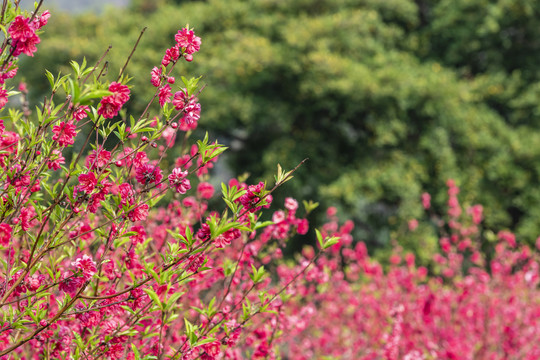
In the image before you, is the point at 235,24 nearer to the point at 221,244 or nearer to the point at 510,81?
the point at 510,81

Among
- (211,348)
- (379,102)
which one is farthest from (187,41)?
(379,102)

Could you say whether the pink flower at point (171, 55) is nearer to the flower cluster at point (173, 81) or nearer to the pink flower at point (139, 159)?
the flower cluster at point (173, 81)

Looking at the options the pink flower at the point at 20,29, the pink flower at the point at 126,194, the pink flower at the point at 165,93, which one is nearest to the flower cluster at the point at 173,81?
the pink flower at the point at 165,93

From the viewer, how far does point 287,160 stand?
36.2 feet

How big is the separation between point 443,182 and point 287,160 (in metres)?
3.39

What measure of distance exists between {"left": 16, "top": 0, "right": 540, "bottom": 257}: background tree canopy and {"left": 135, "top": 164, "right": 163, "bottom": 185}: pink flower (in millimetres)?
8787

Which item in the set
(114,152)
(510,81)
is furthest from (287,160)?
(114,152)

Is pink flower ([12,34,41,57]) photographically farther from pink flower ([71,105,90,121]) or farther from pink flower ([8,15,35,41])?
pink flower ([71,105,90,121])

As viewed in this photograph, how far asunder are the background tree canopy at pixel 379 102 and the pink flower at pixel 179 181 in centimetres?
872

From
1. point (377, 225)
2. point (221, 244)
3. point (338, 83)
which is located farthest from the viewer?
point (377, 225)

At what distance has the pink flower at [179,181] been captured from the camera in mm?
1893

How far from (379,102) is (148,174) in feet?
31.9

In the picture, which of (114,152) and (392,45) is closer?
(114,152)

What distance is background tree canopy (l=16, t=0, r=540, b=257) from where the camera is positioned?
10961mm
